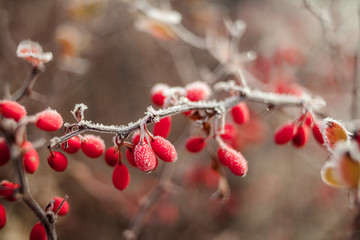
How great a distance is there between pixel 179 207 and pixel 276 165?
58.4 inches

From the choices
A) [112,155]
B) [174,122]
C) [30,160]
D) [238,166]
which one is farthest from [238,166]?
[174,122]

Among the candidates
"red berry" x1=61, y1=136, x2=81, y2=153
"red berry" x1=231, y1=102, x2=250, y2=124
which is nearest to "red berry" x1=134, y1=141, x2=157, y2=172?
"red berry" x1=61, y1=136, x2=81, y2=153

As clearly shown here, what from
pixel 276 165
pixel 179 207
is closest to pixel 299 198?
pixel 276 165

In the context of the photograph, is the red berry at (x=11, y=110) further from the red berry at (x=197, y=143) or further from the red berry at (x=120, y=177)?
the red berry at (x=197, y=143)

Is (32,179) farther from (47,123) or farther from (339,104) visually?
(339,104)

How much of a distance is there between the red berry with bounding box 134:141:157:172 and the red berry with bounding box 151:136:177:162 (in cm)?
2

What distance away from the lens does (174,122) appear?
157 inches

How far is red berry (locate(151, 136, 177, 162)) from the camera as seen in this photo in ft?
3.03

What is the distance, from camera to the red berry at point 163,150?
0.92 meters

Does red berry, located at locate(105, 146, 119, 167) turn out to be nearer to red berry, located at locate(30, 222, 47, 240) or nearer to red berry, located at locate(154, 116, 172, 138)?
red berry, located at locate(154, 116, 172, 138)

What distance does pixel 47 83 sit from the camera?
3154 millimetres

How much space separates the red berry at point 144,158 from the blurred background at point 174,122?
5.20 ft

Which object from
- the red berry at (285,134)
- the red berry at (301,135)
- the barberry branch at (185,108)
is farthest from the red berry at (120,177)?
the red berry at (301,135)

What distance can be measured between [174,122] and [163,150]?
306 cm
